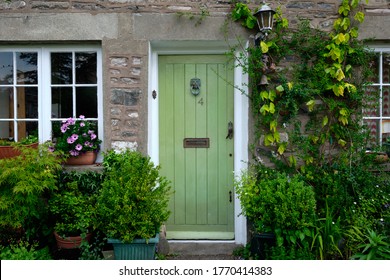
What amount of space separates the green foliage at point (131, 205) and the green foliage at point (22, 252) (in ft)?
2.30

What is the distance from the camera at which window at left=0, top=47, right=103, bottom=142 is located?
493cm

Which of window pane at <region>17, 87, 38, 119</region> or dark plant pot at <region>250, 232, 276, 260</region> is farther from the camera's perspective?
window pane at <region>17, 87, 38, 119</region>

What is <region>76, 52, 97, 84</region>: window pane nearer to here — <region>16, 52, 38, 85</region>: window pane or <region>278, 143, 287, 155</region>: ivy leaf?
<region>16, 52, 38, 85</region>: window pane

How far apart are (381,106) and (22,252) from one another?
14.7ft

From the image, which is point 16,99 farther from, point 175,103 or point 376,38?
point 376,38

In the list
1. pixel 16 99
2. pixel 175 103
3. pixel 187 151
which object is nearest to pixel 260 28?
pixel 175 103

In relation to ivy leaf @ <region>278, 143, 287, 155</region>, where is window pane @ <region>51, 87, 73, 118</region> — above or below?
above

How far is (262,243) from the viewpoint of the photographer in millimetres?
4262

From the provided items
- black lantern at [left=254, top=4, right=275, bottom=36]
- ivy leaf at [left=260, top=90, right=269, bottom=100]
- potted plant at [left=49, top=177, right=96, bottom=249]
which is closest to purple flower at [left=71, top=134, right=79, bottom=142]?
potted plant at [left=49, top=177, right=96, bottom=249]

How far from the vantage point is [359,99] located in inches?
184

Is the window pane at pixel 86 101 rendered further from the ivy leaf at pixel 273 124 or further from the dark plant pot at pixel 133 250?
the ivy leaf at pixel 273 124

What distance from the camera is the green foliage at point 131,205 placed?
3834mm

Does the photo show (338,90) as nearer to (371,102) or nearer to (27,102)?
(371,102)

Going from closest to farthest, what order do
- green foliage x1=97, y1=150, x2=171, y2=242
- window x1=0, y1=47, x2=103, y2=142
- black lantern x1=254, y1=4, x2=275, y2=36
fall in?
1. green foliage x1=97, y1=150, x2=171, y2=242
2. black lantern x1=254, y1=4, x2=275, y2=36
3. window x1=0, y1=47, x2=103, y2=142
